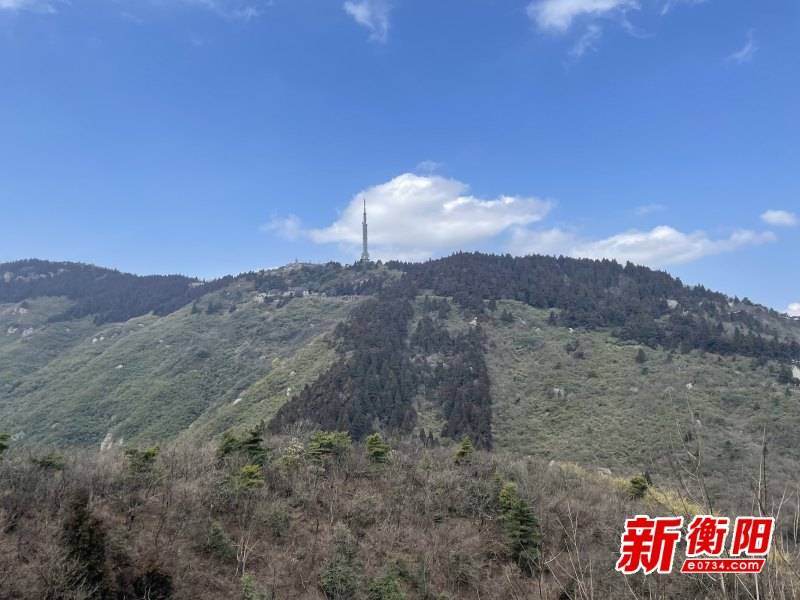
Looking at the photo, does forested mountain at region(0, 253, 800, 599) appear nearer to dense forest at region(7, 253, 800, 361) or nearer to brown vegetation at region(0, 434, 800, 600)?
brown vegetation at region(0, 434, 800, 600)

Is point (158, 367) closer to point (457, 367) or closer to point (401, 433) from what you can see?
point (457, 367)

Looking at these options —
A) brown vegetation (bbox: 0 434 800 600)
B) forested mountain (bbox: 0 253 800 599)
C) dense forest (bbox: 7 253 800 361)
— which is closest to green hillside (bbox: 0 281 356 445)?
forested mountain (bbox: 0 253 800 599)

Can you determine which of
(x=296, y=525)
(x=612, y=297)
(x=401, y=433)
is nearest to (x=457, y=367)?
(x=401, y=433)

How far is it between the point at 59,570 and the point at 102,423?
7160 centimetres

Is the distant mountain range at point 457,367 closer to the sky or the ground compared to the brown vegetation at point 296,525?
closer to the sky

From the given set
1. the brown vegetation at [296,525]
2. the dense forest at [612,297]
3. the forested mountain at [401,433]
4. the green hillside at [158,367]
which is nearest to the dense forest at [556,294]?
the dense forest at [612,297]

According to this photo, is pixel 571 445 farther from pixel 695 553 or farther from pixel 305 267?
pixel 305 267

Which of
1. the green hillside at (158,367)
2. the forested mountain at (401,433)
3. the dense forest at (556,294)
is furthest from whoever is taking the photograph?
the dense forest at (556,294)

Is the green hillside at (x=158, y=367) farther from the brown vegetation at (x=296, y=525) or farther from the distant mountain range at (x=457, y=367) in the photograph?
the brown vegetation at (x=296, y=525)

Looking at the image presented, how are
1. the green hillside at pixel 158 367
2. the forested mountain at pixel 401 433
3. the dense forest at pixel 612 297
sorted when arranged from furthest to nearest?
the dense forest at pixel 612 297
the green hillside at pixel 158 367
the forested mountain at pixel 401 433

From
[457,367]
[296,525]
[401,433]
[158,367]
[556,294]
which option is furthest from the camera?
[556,294]

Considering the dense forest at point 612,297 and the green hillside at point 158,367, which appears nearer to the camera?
the green hillside at point 158,367

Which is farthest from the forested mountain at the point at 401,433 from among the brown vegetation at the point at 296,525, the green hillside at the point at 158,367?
the green hillside at the point at 158,367

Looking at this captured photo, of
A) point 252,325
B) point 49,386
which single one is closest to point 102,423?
point 49,386
